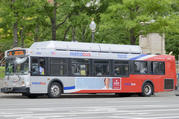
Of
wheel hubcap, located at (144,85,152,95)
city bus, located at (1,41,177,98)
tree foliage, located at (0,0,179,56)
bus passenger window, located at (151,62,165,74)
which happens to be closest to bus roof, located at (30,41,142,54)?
city bus, located at (1,41,177,98)

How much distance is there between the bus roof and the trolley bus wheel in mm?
1932

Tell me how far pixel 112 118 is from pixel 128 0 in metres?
24.1

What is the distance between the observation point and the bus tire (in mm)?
29703

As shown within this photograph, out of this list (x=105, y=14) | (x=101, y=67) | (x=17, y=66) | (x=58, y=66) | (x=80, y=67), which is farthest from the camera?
(x=105, y=14)

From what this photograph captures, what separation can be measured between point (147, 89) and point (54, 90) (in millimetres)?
7412

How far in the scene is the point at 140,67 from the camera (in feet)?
96.5

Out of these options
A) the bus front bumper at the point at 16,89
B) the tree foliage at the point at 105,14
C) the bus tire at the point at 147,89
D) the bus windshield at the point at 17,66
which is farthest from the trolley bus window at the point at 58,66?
the tree foliage at the point at 105,14

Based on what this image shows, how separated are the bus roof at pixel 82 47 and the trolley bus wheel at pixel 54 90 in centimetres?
193

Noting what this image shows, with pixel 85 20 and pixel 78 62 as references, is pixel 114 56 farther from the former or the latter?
pixel 85 20

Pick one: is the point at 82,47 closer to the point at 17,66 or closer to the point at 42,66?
the point at 42,66

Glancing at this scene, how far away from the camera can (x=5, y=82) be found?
2517cm

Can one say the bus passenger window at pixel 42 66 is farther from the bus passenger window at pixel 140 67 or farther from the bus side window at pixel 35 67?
the bus passenger window at pixel 140 67

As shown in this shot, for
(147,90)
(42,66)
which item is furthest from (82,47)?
(147,90)

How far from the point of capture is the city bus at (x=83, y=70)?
80.4 feet
